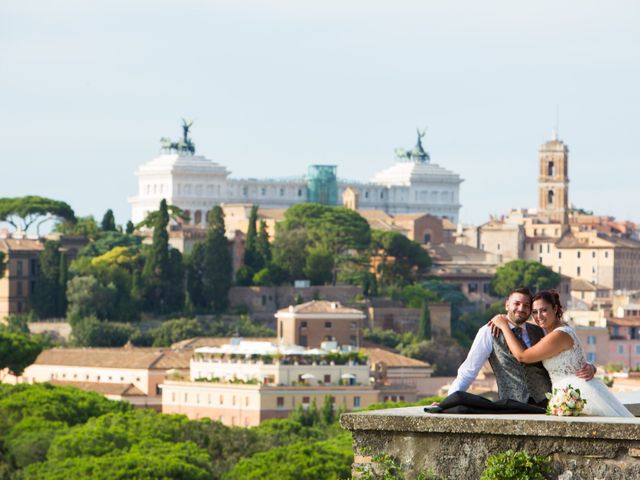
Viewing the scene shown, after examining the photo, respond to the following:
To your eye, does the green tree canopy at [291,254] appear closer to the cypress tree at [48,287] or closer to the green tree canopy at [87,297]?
the cypress tree at [48,287]

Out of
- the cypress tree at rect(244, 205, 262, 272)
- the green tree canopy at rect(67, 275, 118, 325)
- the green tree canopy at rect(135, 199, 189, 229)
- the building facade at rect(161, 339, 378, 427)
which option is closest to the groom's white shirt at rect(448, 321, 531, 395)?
the building facade at rect(161, 339, 378, 427)

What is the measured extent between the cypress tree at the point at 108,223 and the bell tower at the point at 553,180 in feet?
122

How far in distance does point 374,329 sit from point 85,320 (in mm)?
12034

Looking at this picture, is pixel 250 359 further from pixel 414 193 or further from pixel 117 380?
pixel 414 193

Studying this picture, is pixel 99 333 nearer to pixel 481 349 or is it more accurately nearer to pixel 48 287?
pixel 48 287

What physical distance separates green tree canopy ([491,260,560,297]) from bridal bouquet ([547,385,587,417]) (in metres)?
100

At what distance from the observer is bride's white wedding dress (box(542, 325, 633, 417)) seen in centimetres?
765

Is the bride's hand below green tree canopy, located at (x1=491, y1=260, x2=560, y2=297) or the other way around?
the other way around

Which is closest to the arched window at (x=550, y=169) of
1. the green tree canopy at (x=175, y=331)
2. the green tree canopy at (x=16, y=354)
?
the green tree canopy at (x=175, y=331)

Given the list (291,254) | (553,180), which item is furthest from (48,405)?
(553,180)

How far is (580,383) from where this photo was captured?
7.73 m

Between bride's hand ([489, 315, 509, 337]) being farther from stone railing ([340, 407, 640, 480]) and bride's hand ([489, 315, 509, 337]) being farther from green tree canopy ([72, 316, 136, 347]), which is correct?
green tree canopy ([72, 316, 136, 347])

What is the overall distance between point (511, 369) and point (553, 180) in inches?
5335

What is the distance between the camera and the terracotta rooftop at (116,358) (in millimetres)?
79688
